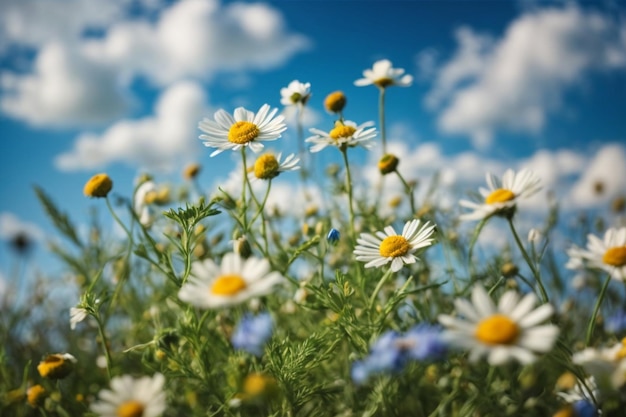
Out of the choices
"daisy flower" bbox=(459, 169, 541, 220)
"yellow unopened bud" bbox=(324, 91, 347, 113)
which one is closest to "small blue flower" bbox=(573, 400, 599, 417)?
"daisy flower" bbox=(459, 169, 541, 220)

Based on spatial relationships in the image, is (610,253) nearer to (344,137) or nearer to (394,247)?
(394,247)

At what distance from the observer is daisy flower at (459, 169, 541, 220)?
112 cm

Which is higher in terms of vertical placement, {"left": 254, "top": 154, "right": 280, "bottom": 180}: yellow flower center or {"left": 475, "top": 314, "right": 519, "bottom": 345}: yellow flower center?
{"left": 254, "top": 154, "right": 280, "bottom": 180}: yellow flower center

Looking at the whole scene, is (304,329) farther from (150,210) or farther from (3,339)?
(3,339)

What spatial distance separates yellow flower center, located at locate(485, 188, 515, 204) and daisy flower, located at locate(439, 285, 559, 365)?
12.4 inches

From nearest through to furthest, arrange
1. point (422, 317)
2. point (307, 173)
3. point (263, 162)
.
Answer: point (263, 162), point (422, 317), point (307, 173)

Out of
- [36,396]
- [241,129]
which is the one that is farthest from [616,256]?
[36,396]

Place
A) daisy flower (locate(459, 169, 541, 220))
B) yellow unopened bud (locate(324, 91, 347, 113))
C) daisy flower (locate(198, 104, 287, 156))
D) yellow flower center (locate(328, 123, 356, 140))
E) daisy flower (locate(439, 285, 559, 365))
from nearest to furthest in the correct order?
daisy flower (locate(439, 285, 559, 365)), daisy flower (locate(459, 169, 541, 220)), daisy flower (locate(198, 104, 287, 156)), yellow flower center (locate(328, 123, 356, 140)), yellow unopened bud (locate(324, 91, 347, 113))

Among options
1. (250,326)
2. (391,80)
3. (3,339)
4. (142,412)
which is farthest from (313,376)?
(3,339)

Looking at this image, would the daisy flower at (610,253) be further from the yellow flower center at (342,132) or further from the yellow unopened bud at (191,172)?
the yellow unopened bud at (191,172)

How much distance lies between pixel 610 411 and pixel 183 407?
1233 millimetres

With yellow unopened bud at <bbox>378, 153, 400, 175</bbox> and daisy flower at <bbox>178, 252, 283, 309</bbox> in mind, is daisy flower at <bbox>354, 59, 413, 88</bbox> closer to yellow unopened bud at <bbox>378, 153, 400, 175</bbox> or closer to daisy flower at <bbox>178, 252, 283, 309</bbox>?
yellow unopened bud at <bbox>378, 153, 400, 175</bbox>

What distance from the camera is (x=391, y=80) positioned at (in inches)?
77.5

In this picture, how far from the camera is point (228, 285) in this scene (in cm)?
92
